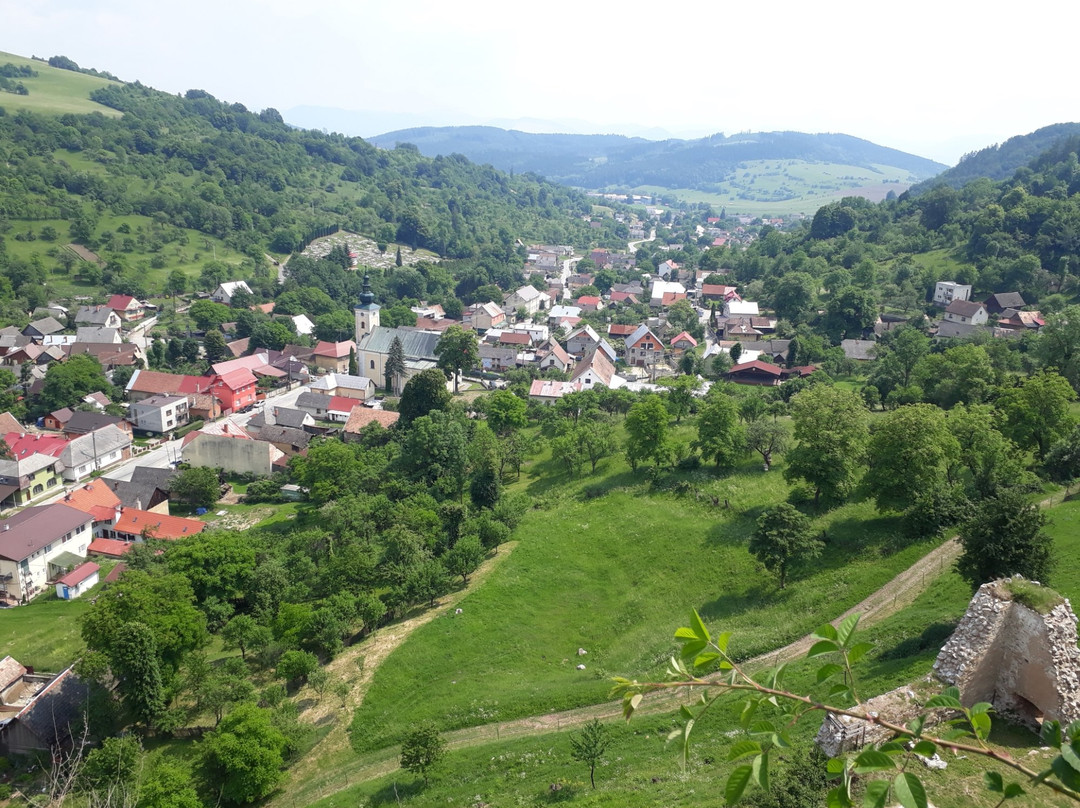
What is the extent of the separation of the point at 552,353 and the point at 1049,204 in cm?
5248

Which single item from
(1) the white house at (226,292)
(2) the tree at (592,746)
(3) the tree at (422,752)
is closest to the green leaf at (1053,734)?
(2) the tree at (592,746)

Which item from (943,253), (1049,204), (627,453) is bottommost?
(627,453)

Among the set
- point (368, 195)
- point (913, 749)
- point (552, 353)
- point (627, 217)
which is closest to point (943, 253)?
point (552, 353)

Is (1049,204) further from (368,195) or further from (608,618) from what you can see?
(368,195)

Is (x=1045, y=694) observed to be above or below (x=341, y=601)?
above

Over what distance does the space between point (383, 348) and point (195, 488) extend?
999 inches

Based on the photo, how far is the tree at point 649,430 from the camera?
35000 mm

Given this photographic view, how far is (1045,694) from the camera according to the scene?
1412cm

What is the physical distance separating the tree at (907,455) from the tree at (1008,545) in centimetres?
604

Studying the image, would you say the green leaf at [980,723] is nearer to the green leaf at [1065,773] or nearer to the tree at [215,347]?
the green leaf at [1065,773]

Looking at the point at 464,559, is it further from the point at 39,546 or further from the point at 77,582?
the point at 39,546

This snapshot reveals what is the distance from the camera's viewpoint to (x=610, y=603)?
2680 cm

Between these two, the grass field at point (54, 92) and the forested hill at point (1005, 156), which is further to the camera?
the forested hill at point (1005, 156)

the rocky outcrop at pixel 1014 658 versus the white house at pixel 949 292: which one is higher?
the white house at pixel 949 292
